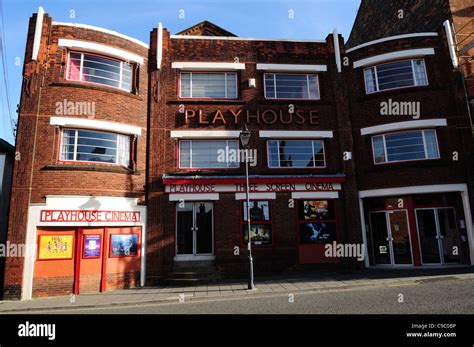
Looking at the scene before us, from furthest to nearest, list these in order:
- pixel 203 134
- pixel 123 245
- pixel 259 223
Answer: pixel 203 134 < pixel 259 223 < pixel 123 245

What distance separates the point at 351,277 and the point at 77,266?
1060 centimetres

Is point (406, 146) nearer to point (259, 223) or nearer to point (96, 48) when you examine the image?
point (259, 223)

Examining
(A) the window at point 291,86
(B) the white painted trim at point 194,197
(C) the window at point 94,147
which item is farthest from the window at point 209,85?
(B) the white painted trim at point 194,197

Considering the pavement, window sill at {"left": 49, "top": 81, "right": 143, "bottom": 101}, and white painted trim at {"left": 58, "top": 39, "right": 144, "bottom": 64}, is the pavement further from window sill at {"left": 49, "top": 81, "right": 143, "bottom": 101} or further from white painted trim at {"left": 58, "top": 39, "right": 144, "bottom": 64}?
white painted trim at {"left": 58, "top": 39, "right": 144, "bottom": 64}

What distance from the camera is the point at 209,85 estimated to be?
15758 millimetres

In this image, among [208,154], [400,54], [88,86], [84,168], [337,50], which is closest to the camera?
[84,168]

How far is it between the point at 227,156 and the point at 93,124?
5.90 metres

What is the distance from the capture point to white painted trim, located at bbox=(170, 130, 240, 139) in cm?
1470

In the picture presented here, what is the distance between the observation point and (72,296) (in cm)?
1148

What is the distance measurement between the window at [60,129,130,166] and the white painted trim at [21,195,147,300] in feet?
5.48

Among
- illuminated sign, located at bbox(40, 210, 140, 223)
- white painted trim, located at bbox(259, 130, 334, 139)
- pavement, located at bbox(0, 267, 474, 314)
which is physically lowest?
pavement, located at bbox(0, 267, 474, 314)

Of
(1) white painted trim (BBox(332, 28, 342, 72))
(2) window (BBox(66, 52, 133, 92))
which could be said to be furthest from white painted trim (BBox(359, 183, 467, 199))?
(2) window (BBox(66, 52, 133, 92))

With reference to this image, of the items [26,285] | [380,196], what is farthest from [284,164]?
[26,285]

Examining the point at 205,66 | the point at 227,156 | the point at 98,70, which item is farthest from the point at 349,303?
the point at 98,70
